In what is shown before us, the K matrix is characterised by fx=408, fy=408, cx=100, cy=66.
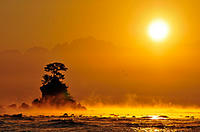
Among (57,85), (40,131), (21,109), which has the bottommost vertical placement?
(40,131)

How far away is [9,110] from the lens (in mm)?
90938

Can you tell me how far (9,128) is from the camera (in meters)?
44.2

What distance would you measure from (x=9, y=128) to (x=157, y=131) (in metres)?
16.0

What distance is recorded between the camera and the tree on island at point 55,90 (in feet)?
290

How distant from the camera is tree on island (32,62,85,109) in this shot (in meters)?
88.3

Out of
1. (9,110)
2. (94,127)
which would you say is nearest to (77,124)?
(94,127)

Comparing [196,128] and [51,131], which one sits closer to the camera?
[51,131]

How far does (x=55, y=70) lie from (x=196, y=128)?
1941 inches

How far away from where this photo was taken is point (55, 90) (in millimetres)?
89625

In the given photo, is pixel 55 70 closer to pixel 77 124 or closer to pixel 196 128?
pixel 77 124

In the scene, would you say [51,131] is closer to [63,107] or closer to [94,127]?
[94,127]

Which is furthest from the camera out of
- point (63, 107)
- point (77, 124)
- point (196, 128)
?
point (63, 107)

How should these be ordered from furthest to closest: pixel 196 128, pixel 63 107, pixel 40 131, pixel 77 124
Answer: pixel 63 107
pixel 77 124
pixel 196 128
pixel 40 131

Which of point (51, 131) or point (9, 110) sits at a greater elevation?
point (9, 110)
